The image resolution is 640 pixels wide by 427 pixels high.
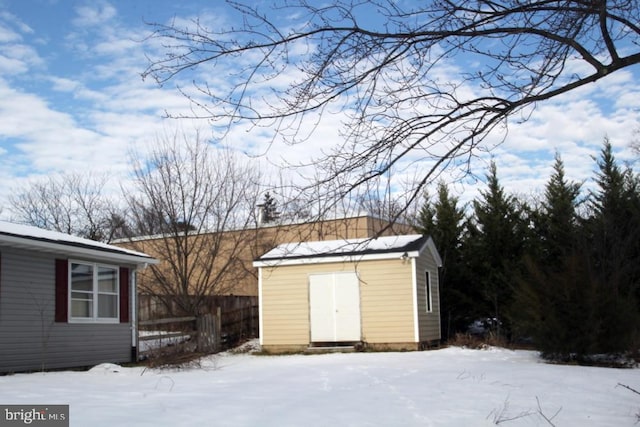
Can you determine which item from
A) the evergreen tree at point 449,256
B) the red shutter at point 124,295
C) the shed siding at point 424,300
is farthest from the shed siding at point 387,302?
the red shutter at point 124,295

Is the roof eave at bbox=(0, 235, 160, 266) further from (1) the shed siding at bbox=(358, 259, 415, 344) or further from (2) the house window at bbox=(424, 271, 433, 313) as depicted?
(2) the house window at bbox=(424, 271, 433, 313)

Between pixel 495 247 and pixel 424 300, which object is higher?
pixel 495 247

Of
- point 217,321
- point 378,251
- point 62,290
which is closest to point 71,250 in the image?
point 62,290

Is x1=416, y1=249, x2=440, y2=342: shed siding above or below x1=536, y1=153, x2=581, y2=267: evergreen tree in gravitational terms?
below

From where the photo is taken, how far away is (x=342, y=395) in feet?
27.1

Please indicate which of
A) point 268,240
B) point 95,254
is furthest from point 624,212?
point 95,254

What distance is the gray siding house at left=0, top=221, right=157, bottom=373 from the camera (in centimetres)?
1242

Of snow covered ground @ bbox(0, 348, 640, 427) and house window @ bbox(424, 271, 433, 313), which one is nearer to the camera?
snow covered ground @ bbox(0, 348, 640, 427)

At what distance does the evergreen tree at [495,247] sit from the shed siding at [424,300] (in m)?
1.61

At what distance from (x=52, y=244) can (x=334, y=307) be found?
7991 millimetres

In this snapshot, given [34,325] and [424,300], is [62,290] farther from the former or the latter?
[424,300]

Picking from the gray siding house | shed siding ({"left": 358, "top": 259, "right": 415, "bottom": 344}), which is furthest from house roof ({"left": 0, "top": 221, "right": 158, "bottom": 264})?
shed siding ({"left": 358, "top": 259, "right": 415, "bottom": 344})
